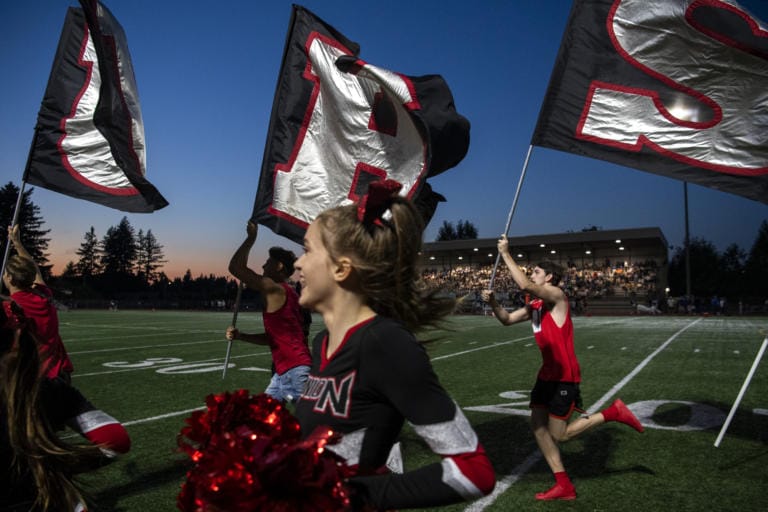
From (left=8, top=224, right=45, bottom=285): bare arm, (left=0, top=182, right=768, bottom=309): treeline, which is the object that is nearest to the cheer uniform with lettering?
(left=8, top=224, right=45, bottom=285): bare arm

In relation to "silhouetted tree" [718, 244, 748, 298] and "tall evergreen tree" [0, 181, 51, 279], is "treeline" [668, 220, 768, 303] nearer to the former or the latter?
"silhouetted tree" [718, 244, 748, 298]

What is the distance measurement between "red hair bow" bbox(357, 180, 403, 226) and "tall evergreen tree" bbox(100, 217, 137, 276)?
13560 centimetres

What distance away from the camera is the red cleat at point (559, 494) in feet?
14.4

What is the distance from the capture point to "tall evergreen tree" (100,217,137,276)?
125 meters

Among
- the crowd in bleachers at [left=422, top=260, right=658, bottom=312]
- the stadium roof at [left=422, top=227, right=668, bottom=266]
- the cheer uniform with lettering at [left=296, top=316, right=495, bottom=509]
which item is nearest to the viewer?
the cheer uniform with lettering at [left=296, top=316, right=495, bottom=509]

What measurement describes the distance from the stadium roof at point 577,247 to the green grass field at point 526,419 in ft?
142

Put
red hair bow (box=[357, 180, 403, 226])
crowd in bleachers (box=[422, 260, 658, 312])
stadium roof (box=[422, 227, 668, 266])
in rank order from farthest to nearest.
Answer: stadium roof (box=[422, 227, 668, 266])
crowd in bleachers (box=[422, 260, 658, 312])
red hair bow (box=[357, 180, 403, 226])

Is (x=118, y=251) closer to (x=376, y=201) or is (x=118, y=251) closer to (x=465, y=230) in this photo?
(x=465, y=230)

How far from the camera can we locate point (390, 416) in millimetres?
1562

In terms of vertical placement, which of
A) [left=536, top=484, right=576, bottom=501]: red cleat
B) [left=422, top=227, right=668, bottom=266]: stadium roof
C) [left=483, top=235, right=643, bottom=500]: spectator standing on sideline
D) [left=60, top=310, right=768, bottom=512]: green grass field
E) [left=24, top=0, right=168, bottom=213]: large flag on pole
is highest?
[left=422, top=227, right=668, bottom=266]: stadium roof

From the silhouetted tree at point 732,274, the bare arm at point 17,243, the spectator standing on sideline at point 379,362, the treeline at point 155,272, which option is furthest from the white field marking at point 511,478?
the silhouetted tree at point 732,274

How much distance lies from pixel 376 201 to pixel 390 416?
0.65m

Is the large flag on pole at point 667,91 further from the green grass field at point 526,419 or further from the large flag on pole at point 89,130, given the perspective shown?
the large flag on pole at point 89,130

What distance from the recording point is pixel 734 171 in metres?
4.73
